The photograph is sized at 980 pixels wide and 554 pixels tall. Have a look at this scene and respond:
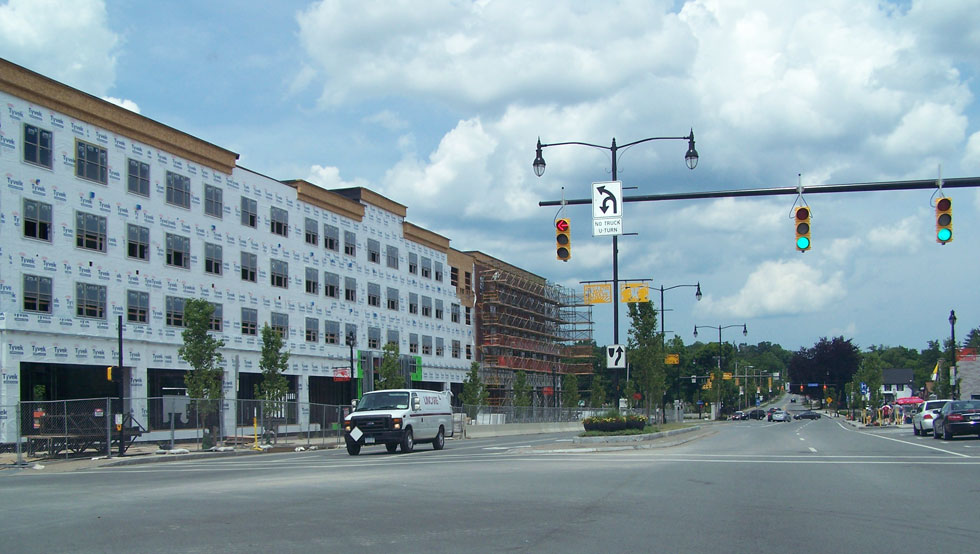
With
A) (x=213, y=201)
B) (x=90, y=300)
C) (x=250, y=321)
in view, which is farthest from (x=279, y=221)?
(x=90, y=300)

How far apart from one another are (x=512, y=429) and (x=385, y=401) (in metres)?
31.5

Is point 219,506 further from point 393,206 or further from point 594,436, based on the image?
point 393,206

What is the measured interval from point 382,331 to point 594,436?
38954 mm

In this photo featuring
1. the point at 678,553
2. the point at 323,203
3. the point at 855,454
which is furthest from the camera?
the point at 323,203

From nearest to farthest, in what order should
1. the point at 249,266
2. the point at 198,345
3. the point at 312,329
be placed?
the point at 198,345, the point at 249,266, the point at 312,329

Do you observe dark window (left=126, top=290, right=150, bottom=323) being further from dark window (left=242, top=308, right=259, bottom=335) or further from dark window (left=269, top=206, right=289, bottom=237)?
dark window (left=269, top=206, right=289, bottom=237)

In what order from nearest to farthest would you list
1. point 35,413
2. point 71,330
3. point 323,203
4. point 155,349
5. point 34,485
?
point 34,485, point 35,413, point 71,330, point 155,349, point 323,203

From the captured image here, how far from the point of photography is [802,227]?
860 inches

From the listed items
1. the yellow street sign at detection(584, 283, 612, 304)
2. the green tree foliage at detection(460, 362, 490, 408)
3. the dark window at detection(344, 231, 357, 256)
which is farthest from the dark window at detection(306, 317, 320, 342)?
the yellow street sign at detection(584, 283, 612, 304)

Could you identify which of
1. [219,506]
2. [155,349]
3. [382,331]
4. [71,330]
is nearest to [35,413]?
[71,330]

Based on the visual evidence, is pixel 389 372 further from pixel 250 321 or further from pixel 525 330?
pixel 525 330

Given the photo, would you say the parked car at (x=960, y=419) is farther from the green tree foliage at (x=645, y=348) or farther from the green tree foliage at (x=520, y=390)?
the green tree foliage at (x=520, y=390)

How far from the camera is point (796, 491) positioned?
14.4 m

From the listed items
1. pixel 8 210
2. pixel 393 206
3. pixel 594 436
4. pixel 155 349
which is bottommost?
pixel 594 436
